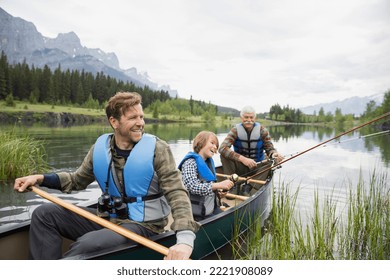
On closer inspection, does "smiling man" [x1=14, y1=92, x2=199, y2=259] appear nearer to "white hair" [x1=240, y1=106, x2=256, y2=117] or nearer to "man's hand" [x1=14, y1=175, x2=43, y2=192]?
"man's hand" [x1=14, y1=175, x2=43, y2=192]

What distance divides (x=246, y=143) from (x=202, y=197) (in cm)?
343

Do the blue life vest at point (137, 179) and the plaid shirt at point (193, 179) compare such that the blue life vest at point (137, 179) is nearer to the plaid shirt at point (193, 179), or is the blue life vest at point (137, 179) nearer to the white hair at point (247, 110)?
the plaid shirt at point (193, 179)

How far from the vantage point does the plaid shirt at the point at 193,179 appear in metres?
3.64

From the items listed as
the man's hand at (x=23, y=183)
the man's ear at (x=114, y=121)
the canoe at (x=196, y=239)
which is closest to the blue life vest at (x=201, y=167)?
the canoe at (x=196, y=239)

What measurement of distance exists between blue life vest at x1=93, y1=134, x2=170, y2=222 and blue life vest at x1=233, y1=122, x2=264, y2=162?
4.53 metres

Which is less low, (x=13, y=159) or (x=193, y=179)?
(x=193, y=179)

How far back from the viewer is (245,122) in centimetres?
682

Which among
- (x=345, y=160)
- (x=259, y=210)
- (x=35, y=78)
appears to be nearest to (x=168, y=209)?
(x=259, y=210)

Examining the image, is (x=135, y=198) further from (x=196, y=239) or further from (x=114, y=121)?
(x=196, y=239)

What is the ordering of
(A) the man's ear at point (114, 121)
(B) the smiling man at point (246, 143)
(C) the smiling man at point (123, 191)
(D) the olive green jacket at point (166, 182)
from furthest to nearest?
1. (B) the smiling man at point (246, 143)
2. (A) the man's ear at point (114, 121)
3. (C) the smiling man at point (123, 191)
4. (D) the olive green jacket at point (166, 182)

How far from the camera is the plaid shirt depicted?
3.64 metres

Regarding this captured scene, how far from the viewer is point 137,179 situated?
8.16ft

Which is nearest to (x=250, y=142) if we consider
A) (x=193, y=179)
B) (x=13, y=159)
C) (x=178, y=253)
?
(x=193, y=179)
